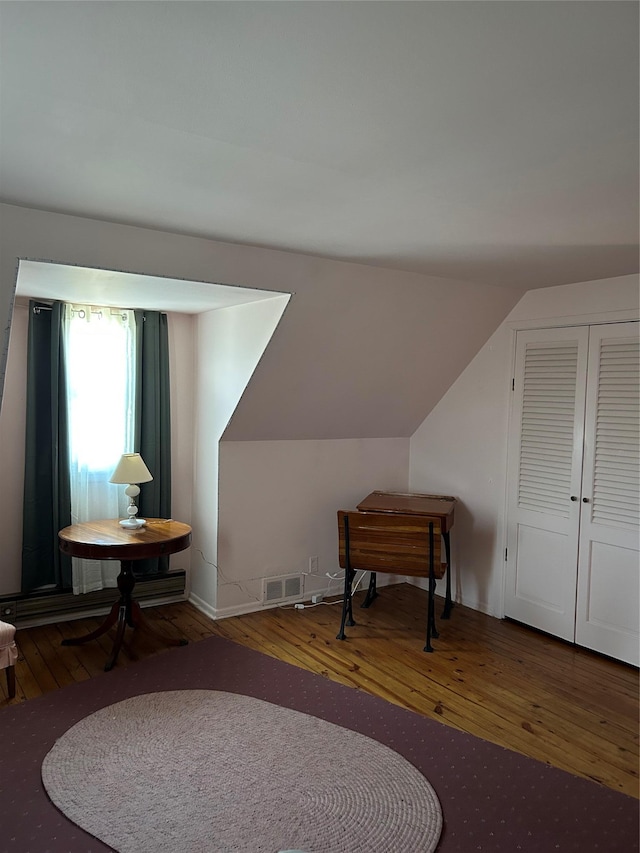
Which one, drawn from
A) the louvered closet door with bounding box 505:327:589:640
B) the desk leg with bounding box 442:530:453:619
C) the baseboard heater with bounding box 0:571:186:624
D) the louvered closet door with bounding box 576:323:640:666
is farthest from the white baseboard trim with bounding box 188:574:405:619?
the louvered closet door with bounding box 576:323:640:666

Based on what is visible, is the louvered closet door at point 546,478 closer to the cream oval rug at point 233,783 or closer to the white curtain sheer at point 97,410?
the cream oval rug at point 233,783

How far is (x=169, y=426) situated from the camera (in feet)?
14.6

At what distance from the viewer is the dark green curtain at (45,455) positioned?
389cm

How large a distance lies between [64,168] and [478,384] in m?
3.21

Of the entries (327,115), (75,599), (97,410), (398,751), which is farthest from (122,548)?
(327,115)

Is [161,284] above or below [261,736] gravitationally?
above

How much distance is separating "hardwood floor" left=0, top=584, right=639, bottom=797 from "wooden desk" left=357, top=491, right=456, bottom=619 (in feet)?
1.33

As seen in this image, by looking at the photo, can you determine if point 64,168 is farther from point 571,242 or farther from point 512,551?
point 512,551

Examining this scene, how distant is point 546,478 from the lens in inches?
158

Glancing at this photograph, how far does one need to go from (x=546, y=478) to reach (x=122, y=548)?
8.61 ft

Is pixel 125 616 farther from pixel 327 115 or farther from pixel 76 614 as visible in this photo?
pixel 327 115

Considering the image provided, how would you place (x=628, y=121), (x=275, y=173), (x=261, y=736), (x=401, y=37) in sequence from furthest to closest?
1. (x=261, y=736)
2. (x=275, y=173)
3. (x=628, y=121)
4. (x=401, y=37)

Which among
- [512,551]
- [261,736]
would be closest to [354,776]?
[261,736]

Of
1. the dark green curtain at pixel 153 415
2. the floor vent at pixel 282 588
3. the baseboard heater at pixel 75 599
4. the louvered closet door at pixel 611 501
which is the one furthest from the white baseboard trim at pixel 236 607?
the louvered closet door at pixel 611 501
